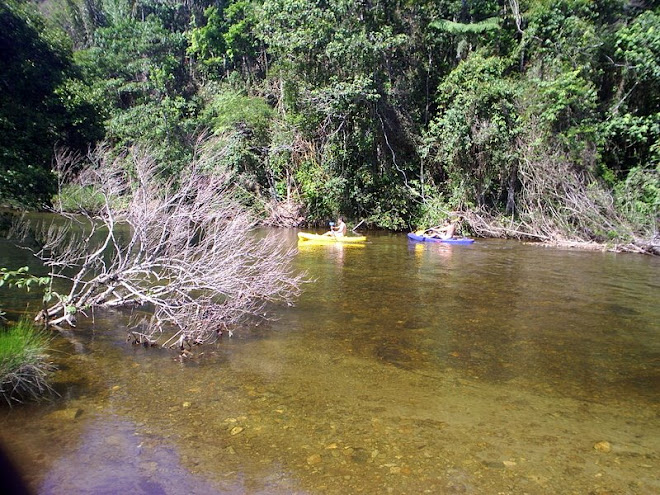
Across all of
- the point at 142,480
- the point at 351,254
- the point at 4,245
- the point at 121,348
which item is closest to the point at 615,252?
the point at 351,254

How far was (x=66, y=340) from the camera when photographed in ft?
23.9

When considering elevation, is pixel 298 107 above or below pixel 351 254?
above

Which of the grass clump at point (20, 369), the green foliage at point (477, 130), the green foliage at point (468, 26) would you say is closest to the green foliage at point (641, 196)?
the green foliage at point (477, 130)

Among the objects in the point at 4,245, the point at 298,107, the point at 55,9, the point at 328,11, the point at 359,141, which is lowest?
the point at 4,245

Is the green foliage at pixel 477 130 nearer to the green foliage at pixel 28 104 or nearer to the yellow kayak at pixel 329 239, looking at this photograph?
the yellow kayak at pixel 329 239

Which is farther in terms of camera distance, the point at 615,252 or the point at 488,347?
the point at 615,252

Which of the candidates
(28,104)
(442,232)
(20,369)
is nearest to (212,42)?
(442,232)

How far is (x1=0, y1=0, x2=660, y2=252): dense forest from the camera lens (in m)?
19.0

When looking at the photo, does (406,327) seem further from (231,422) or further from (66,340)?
(66,340)

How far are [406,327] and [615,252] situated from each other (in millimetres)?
13061

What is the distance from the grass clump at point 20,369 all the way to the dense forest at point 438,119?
969cm

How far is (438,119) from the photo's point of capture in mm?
23109

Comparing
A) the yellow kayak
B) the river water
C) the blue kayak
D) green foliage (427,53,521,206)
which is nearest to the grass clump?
the river water

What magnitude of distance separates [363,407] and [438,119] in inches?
776
